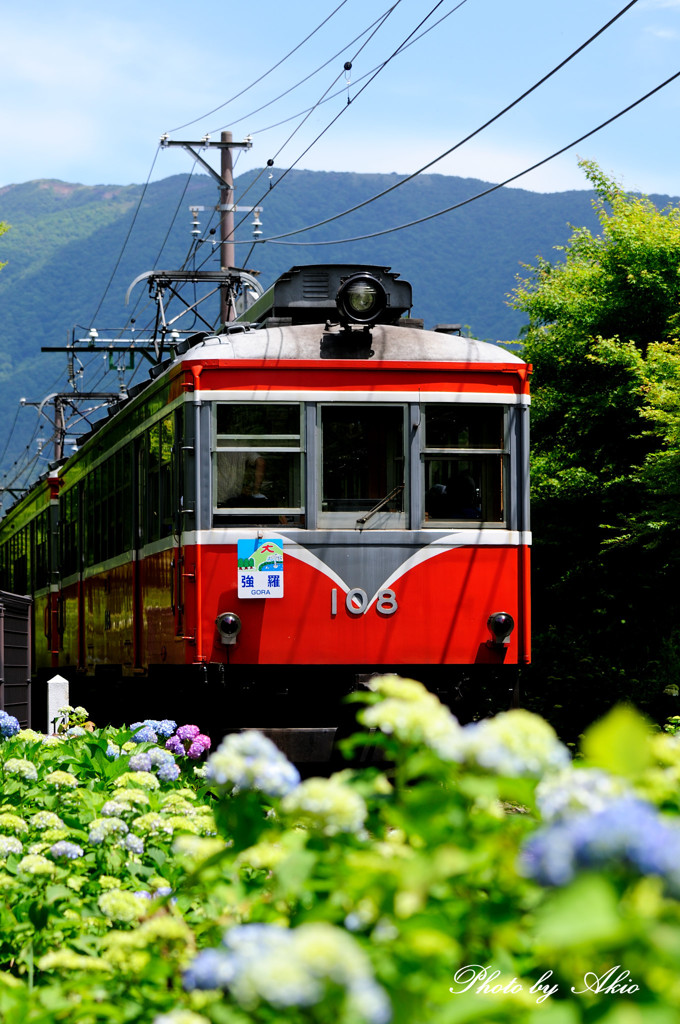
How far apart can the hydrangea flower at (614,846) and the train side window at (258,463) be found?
6970 mm

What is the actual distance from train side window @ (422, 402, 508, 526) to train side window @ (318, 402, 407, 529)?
0.65 ft

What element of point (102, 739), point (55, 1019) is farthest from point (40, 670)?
point (55, 1019)

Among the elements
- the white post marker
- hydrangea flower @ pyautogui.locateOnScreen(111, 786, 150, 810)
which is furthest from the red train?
hydrangea flower @ pyautogui.locateOnScreen(111, 786, 150, 810)

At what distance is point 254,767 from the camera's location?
236 centimetres

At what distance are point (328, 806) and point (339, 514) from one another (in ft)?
21.4

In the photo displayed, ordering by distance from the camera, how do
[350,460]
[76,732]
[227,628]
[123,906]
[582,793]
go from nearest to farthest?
[582,793]
[123,906]
[76,732]
[227,628]
[350,460]

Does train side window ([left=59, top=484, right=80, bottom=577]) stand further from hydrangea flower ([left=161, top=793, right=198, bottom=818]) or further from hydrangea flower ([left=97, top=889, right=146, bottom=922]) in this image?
hydrangea flower ([left=97, top=889, right=146, bottom=922])

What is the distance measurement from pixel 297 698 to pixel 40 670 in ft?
38.5

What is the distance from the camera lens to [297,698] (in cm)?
879

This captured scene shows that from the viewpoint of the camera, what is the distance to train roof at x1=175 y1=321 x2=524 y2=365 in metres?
8.72

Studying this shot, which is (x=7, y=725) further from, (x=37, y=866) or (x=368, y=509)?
(x=37, y=866)

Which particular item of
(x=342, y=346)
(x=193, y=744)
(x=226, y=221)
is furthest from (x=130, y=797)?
(x=226, y=221)

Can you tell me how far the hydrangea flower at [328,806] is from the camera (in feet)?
7.29

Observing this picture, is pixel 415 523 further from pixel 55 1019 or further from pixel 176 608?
pixel 55 1019
